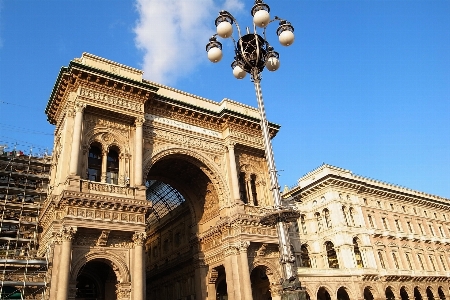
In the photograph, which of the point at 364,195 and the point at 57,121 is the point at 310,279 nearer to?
the point at 364,195

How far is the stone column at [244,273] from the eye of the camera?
2375cm

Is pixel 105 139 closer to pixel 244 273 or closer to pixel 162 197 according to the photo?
pixel 244 273

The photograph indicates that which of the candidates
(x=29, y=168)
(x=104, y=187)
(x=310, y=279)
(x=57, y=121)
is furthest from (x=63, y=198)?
(x=310, y=279)

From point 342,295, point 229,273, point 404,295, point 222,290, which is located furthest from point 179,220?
point 404,295

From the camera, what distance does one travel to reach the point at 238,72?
44.5ft

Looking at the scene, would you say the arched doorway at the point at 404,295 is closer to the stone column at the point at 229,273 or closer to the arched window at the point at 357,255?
the arched window at the point at 357,255

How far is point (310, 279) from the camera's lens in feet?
116

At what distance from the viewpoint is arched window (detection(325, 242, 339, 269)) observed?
41.0 m

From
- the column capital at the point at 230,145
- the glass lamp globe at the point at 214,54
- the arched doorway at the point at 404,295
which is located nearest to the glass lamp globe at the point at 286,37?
the glass lamp globe at the point at 214,54

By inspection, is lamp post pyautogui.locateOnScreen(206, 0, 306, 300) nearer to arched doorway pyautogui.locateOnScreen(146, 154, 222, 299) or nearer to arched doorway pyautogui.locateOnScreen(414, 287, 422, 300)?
arched doorway pyautogui.locateOnScreen(146, 154, 222, 299)

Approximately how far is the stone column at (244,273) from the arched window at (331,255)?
19.4 meters

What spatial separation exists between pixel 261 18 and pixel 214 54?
209 cm

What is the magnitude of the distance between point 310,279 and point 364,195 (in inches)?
561

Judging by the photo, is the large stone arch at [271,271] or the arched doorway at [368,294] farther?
the arched doorway at [368,294]
